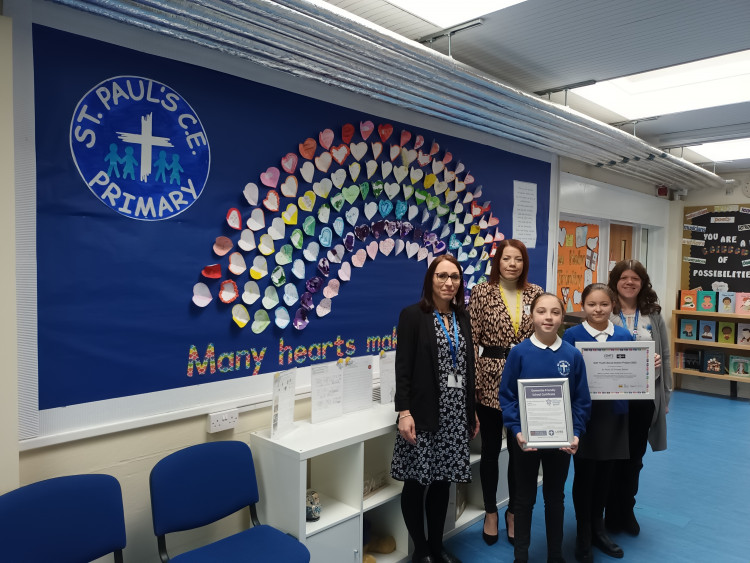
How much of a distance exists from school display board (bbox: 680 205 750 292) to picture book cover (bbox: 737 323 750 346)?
0.42 metres

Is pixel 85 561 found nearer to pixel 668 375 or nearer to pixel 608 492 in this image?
pixel 608 492

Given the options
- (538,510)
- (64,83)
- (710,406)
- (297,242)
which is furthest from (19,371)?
(710,406)

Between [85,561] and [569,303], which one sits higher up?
[569,303]

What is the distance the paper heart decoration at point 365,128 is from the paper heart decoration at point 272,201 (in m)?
0.67

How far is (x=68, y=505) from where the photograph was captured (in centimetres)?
185

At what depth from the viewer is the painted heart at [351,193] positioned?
2.95 metres

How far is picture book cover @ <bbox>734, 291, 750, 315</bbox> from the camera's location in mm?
6047

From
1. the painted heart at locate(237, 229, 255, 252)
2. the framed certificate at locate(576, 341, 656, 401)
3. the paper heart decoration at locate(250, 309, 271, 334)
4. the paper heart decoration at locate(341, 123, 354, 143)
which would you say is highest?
the paper heart decoration at locate(341, 123, 354, 143)

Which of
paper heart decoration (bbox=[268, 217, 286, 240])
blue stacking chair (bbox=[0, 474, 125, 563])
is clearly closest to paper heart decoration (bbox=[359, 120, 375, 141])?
paper heart decoration (bbox=[268, 217, 286, 240])

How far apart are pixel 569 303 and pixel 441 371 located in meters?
3.24

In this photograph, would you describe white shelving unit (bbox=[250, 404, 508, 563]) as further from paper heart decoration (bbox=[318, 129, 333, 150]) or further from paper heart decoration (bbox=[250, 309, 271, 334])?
paper heart decoration (bbox=[318, 129, 333, 150])

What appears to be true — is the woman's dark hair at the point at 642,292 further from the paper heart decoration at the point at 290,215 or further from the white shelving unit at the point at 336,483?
the paper heart decoration at the point at 290,215

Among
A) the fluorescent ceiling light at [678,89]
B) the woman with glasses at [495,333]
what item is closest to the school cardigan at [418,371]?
the woman with glasses at [495,333]

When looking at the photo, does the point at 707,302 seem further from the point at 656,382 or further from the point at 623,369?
the point at 623,369
